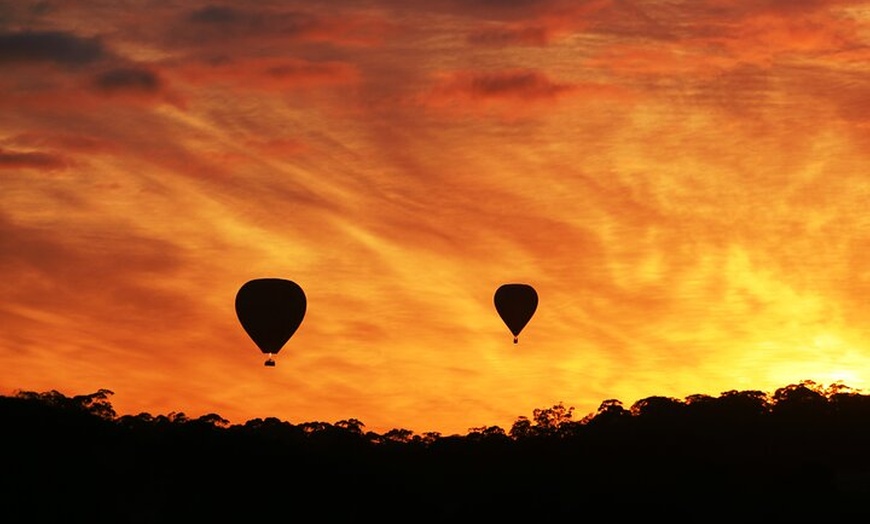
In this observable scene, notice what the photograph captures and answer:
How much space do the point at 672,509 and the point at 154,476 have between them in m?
Result: 43.2

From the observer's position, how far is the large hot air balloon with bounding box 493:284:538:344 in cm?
9144

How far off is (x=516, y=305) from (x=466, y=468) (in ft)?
171

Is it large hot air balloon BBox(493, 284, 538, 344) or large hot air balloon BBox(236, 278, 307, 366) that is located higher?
large hot air balloon BBox(493, 284, 538, 344)

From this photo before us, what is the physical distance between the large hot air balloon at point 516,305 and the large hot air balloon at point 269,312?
14209 mm

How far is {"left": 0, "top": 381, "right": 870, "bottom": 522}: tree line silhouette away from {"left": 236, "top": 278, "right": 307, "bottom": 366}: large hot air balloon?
31775mm

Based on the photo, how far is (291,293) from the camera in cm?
8375

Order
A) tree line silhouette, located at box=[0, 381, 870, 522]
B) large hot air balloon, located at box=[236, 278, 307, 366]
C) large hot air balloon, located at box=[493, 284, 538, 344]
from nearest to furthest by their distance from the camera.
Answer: large hot air balloon, located at box=[236, 278, 307, 366] → large hot air balloon, located at box=[493, 284, 538, 344] → tree line silhouette, located at box=[0, 381, 870, 522]

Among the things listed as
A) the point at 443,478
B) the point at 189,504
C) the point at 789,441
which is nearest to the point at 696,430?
the point at 789,441

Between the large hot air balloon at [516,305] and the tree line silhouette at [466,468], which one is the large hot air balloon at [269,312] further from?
the tree line silhouette at [466,468]

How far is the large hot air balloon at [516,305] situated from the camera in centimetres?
9144

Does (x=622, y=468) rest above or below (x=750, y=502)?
above

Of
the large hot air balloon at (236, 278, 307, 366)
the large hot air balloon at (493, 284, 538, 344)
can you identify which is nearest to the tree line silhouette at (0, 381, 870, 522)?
the large hot air balloon at (493, 284, 538, 344)

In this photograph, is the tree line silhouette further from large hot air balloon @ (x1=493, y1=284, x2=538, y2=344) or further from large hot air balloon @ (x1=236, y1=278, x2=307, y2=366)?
large hot air balloon @ (x1=236, y1=278, x2=307, y2=366)

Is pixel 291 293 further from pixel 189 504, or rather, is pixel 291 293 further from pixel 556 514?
pixel 189 504
